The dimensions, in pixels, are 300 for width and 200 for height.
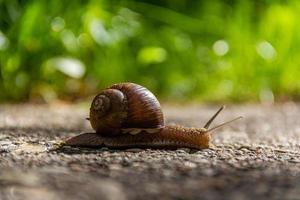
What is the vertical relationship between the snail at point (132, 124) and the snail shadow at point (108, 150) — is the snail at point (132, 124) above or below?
above

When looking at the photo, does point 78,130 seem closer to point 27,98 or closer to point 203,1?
point 27,98

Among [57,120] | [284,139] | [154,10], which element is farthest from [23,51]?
[284,139]

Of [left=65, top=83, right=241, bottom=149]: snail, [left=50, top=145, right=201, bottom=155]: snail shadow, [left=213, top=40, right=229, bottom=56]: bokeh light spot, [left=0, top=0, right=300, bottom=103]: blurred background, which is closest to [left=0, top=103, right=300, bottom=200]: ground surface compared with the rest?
[left=50, top=145, right=201, bottom=155]: snail shadow

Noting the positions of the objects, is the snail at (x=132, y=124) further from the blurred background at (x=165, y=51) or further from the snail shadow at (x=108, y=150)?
the blurred background at (x=165, y=51)

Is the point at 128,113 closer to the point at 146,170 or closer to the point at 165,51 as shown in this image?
the point at 146,170

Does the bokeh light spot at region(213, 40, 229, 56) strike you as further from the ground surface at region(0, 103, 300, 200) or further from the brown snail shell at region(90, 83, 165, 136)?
the brown snail shell at region(90, 83, 165, 136)

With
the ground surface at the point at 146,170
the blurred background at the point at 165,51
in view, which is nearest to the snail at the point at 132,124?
the ground surface at the point at 146,170
